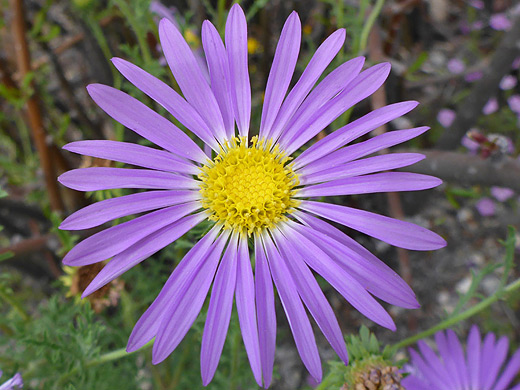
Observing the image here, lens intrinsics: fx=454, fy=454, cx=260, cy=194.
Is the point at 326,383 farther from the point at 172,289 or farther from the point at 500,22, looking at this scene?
the point at 500,22

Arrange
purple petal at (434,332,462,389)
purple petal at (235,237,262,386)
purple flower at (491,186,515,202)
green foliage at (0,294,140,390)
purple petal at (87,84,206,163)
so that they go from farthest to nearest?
purple flower at (491,186,515,202)
purple petal at (434,332,462,389)
green foliage at (0,294,140,390)
purple petal at (87,84,206,163)
purple petal at (235,237,262,386)

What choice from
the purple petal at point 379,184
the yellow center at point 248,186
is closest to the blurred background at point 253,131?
the yellow center at point 248,186

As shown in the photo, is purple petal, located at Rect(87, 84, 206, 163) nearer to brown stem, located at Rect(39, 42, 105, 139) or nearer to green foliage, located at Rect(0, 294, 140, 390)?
green foliage, located at Rect(0, 294, 140, 390)

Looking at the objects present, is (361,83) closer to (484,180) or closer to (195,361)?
(484,180)

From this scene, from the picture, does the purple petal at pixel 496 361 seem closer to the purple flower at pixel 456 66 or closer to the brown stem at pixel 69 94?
the purple flower at pixel 456 66

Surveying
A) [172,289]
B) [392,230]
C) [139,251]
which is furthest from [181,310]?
[392,230]

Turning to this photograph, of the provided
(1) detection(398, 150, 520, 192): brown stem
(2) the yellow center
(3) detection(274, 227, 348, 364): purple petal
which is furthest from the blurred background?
(3) detection(274, 227, 348, 364): purple petal

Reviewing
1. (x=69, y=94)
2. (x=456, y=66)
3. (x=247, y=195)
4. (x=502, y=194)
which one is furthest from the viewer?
(x=456, y=66)
